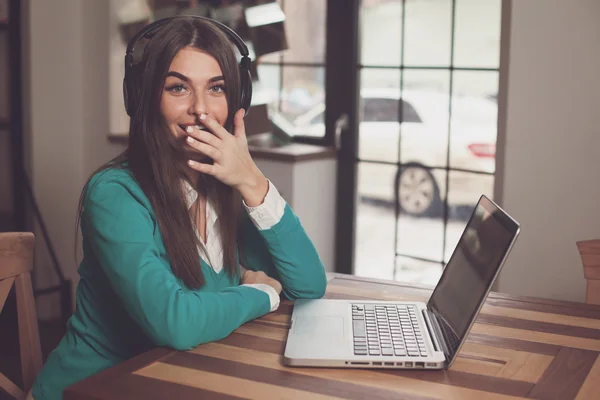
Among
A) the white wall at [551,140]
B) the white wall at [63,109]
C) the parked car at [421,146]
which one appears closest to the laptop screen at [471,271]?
the white wall at [551,140]

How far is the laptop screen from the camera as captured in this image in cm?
135

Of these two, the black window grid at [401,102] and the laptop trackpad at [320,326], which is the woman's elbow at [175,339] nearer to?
the laptop trackpad at [320,326]

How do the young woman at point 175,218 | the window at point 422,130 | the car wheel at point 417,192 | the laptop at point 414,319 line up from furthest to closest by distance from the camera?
the car wheel at point 417,192 < the window at point 422,130 < the young woman at point 175,218 < the laptop at point 414,319

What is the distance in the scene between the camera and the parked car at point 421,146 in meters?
3.20

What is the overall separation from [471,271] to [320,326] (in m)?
0.29

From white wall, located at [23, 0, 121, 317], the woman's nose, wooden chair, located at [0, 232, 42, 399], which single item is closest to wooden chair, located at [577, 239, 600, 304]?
the woman's nose

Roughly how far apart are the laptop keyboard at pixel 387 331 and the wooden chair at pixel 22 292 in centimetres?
68

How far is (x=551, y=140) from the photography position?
280cm

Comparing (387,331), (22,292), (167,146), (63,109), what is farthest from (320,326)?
(63,109)

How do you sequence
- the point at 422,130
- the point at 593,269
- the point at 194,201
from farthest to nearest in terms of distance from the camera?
the point at 422,130 → the point at 593,269 → the point at 194,201

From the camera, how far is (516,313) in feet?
5.44

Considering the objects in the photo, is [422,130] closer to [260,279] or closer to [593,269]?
[593,269]

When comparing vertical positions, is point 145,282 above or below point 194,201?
below

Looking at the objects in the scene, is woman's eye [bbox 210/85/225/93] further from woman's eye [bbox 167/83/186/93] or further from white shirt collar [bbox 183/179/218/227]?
white shirt collar [bbox 183/179/218/227]
